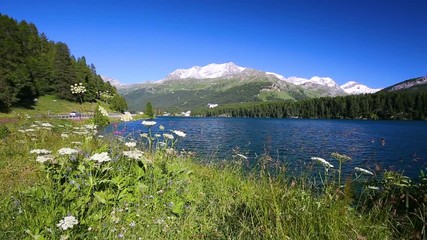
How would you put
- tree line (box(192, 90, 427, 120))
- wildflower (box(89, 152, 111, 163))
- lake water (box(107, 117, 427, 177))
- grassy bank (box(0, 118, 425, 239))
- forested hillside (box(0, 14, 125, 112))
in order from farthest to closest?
tree line (box(192, 90, 427, 120)) < forested hillside (box(0, 14, 125, 112)) < lake water (box(107, 117, 427, 177)) < wildflower (box(89, 152, 111, 163)) < grassy bank (box(0, 118, 425, 239))

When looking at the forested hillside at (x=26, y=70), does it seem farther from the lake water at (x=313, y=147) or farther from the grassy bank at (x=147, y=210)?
the grassy bank at (x=147, y=210)

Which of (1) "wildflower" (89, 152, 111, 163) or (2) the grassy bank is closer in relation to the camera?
(2) the grassy bank

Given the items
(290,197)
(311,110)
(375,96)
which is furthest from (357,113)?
(290,197)

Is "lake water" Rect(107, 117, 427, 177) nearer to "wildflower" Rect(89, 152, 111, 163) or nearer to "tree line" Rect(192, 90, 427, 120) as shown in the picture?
"wildflower" Rect(89, 152, 111, 163)

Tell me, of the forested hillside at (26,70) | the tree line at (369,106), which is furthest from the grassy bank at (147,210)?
the tree line at (369,106)

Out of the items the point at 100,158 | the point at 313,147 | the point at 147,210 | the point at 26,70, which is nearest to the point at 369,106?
the point at 313,147

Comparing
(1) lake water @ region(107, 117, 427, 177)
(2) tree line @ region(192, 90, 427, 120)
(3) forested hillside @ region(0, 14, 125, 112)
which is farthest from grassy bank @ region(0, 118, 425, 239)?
(2) tree line @ region(192, 90, 427, 120)

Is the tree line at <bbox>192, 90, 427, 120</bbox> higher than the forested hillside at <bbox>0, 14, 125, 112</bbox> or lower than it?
lower

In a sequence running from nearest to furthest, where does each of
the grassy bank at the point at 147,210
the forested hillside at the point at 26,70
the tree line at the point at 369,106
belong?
1. the grassy bank at the point at 147,210
2. the forested hillside at the point at 26,70
3. the tree line at the point at 369,106

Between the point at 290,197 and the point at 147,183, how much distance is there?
3.05 meters

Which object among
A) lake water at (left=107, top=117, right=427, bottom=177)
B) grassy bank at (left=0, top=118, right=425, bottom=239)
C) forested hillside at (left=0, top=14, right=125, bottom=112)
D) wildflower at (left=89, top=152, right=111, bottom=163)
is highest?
forested hillside at (left=0, top=14, right=125, bottom=112)

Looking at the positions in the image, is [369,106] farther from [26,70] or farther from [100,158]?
[100,158]

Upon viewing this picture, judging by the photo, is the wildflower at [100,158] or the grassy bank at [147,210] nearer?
the grassy bank at [147,210]

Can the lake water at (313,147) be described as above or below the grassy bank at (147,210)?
below
